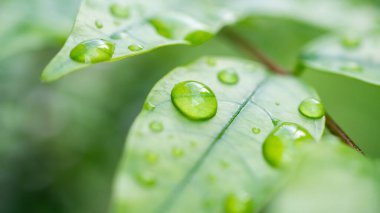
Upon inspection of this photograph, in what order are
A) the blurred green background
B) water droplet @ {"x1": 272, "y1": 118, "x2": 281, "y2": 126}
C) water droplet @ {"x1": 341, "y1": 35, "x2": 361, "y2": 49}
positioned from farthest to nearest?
the blurred green background
water droplet @ {"x1": 341, "y1": 35, "x2": 361, "y2": 49}
water droplet @ {"x1": 272, "y1": 118, "x2": 281, "y2": 126}

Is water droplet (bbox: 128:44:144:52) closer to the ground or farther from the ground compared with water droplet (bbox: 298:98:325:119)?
farther from the ground

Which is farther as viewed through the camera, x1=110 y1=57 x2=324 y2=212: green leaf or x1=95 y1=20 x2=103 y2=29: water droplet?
x1=95 y1=20 x2=103 y2=29: water droplet

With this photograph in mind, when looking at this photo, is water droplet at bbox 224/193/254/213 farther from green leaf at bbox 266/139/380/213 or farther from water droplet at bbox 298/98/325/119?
water droplet at bbox 298/98/325/119

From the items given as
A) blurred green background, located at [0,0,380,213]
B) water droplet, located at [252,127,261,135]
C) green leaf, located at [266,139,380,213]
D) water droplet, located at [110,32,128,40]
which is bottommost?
blurred green background, located at [0,0,380,213]

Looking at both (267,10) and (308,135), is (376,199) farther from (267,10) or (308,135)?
(267,10)

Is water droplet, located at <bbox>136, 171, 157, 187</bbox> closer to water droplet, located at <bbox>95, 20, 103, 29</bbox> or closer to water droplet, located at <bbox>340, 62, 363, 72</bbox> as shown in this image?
water droplet, located at <bbox>95, 20, 103, 29</bbox>

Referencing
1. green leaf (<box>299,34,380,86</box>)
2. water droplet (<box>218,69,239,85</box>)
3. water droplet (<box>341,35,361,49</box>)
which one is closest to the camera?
water droplet (<box>218,69,239,85</box>)

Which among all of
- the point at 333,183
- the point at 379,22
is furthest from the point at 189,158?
the point at 379,22

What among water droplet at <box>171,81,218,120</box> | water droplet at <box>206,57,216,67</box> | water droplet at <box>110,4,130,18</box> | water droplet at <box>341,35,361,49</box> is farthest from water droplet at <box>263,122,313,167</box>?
water droplet at <box>341,35,361,49</box>

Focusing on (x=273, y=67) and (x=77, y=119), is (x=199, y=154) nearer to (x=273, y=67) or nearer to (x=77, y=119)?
(x=273, y=67)
